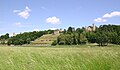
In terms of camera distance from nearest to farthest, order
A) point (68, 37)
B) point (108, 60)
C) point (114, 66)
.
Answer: point (114, 66) → point (108, 60) → point (68, 37)

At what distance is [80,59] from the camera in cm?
855

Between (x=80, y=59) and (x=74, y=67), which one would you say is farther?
(x=80, y=59)

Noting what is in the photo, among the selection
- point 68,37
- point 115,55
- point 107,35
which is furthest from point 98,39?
point 115,55

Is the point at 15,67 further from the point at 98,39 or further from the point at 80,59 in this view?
the point at 98,39

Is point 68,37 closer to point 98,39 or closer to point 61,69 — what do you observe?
point 98,39

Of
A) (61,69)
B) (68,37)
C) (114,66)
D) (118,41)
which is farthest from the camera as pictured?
(68,37)

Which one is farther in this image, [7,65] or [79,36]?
[79,36]

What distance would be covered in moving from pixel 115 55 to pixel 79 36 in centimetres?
14035

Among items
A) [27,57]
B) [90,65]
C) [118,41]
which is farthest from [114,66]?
[118,41]

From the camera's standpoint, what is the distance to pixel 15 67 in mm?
6984

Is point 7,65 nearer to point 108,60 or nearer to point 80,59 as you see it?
point 80,59

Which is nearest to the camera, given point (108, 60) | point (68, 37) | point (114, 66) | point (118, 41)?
point (114, 66)

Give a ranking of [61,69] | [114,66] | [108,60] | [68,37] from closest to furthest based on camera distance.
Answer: [61,69]
[114,66]
[108,60]
[68,37]

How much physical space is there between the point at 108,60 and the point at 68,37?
13952 cm
